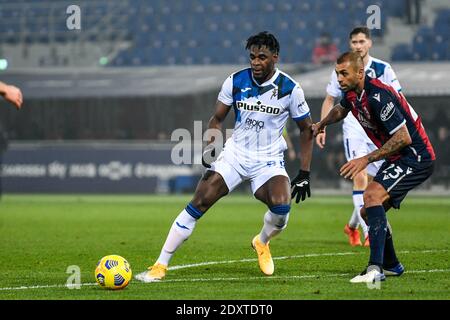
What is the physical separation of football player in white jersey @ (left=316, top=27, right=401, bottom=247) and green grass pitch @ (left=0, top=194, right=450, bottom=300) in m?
0.37

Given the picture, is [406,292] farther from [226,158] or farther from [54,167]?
[54,167]

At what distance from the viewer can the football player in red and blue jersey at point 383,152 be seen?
9.16 m

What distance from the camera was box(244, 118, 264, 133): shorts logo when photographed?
404 inches

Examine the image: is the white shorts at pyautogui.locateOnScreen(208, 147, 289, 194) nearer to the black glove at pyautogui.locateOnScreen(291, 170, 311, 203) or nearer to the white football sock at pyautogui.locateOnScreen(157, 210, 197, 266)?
the black glove at pyautogui.locateOnScreen(291, 170, 311, 203)

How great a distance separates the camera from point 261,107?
33.4 feet

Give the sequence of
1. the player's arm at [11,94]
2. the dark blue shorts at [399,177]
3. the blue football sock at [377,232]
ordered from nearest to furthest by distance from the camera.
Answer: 1. the player's arm at [11,94]
2. the blue football sock at [377,232]
3. the dark blue shorts at [399,177]

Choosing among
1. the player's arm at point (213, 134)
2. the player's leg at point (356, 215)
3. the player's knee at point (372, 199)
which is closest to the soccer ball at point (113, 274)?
the player's arm at point (213, 134)

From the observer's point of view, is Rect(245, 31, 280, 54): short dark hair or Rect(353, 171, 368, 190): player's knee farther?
Rect(353, 171, 368, 190): player's knee

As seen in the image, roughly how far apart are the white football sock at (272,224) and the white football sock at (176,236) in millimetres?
970

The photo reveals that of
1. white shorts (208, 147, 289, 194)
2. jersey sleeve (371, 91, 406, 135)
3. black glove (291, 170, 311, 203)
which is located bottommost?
black glove (291, 170, 311, 203)

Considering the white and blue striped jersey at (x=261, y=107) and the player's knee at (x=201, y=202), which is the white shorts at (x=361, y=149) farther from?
the player's knee at (x=201, y=202)

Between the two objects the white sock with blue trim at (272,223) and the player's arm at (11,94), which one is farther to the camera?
the white sock with blue trim at (272,223)

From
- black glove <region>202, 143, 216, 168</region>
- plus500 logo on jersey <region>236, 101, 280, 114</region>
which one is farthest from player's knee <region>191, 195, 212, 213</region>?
plus500 logo on jersey <region>236, 101, 280, 114</region>
